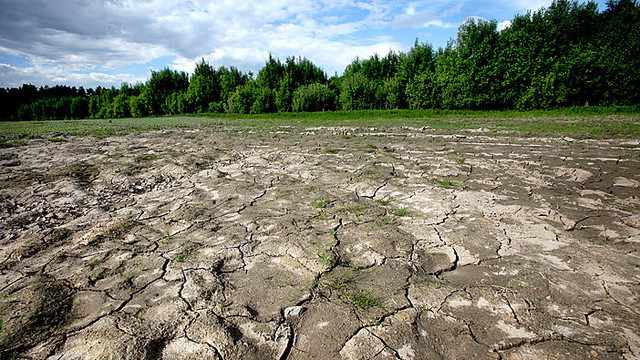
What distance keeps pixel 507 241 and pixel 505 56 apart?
78.7ft

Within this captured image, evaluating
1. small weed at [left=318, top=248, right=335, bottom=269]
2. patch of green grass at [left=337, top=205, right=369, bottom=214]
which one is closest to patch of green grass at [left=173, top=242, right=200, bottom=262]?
small weed at [left=318, top=248, right=335, bottom=269]

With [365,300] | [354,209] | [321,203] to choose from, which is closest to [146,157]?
[321,203]

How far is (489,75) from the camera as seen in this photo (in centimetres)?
2161

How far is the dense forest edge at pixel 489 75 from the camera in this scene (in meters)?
19.1

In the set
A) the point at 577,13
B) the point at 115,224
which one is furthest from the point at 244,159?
the point at 577,13

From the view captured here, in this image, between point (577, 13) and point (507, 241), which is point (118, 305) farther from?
point (577, 13)

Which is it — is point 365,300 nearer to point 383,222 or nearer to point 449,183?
point 383,222

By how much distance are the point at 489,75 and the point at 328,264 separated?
24244 millimetres

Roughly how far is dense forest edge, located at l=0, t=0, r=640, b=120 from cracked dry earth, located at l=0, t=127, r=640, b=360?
1927cm

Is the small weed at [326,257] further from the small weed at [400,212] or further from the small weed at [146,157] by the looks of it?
the small weed at [146,157]

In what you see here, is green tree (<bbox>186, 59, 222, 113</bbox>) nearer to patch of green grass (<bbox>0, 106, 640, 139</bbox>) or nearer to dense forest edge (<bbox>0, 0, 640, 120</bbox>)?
dense forest edge (<bbox>0, 0, 640, 120</bbox>)

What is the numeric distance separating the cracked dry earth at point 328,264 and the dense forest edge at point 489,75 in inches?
759

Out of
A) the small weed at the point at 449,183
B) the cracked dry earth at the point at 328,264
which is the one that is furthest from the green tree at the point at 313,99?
the small weed at the point at 449,183

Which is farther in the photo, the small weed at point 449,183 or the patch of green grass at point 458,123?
the patch of green grass at point 458,123
